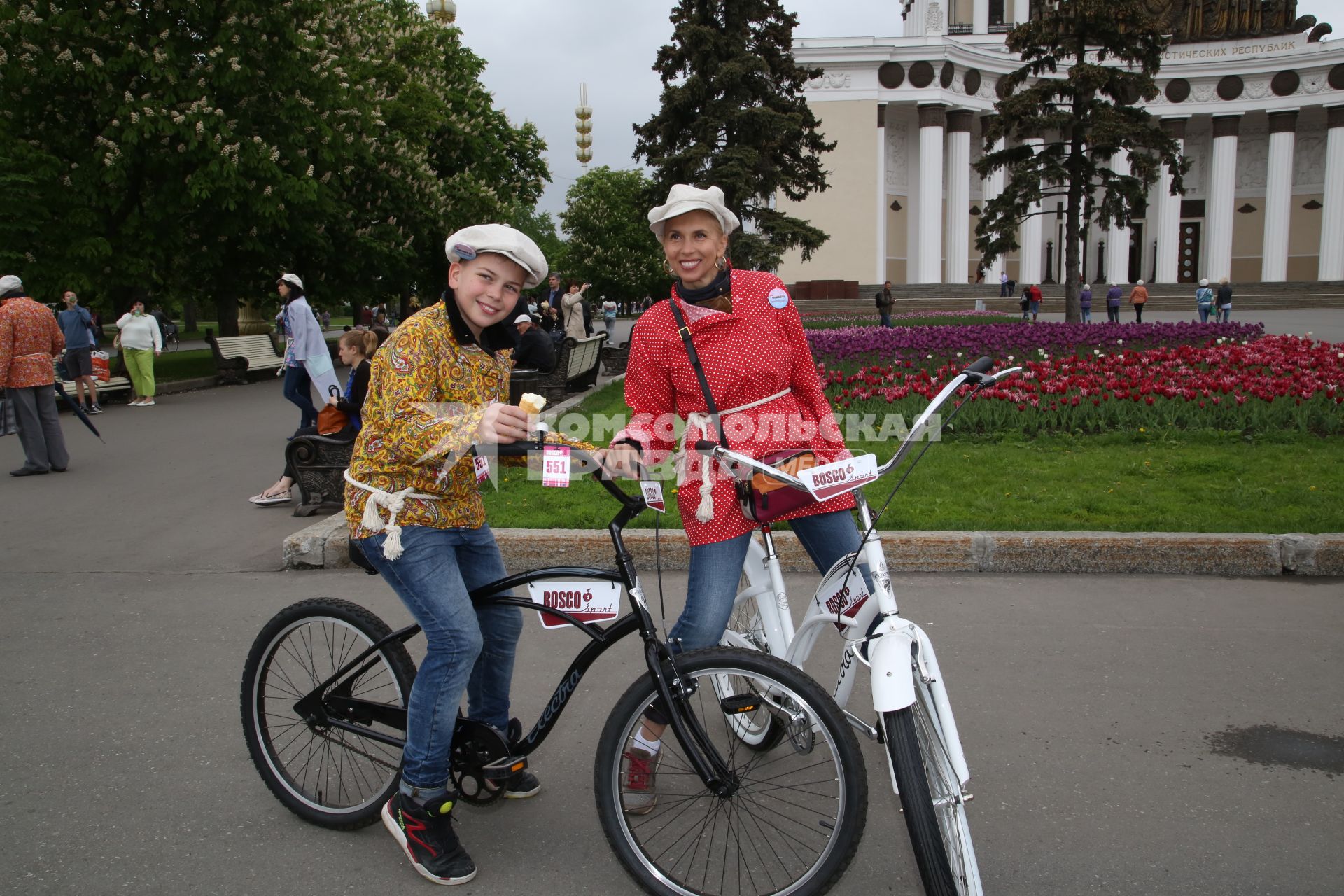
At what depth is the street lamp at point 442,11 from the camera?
114 ft

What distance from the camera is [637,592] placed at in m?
2.84

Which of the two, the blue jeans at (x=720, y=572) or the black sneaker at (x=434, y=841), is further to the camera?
the blue jeans at (x=720, y=572)

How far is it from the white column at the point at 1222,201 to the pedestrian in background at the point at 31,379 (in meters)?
63.7

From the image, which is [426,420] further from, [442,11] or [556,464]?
[442,11]

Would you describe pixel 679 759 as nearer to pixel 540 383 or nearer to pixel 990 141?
pixel 540 383

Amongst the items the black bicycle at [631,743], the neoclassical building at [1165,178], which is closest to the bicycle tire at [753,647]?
the black bicycle at [631,743]

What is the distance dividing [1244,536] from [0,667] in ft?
22.1

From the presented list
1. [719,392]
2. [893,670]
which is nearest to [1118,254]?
[719,392]

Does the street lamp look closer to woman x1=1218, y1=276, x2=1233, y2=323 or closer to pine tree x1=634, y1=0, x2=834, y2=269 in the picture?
pine tree x1=634, y1=0, x2=834, y2=269

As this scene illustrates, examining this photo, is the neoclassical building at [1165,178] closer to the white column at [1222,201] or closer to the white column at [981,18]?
the white column at [1222,201]

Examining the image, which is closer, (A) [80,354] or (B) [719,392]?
(B) [719,392]

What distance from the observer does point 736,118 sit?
2741 cm

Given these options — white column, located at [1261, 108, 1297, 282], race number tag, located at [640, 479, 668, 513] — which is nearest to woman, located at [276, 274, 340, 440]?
race number tag, located at [640, 479, 668, 513]

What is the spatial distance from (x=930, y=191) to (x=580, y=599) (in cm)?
5931
